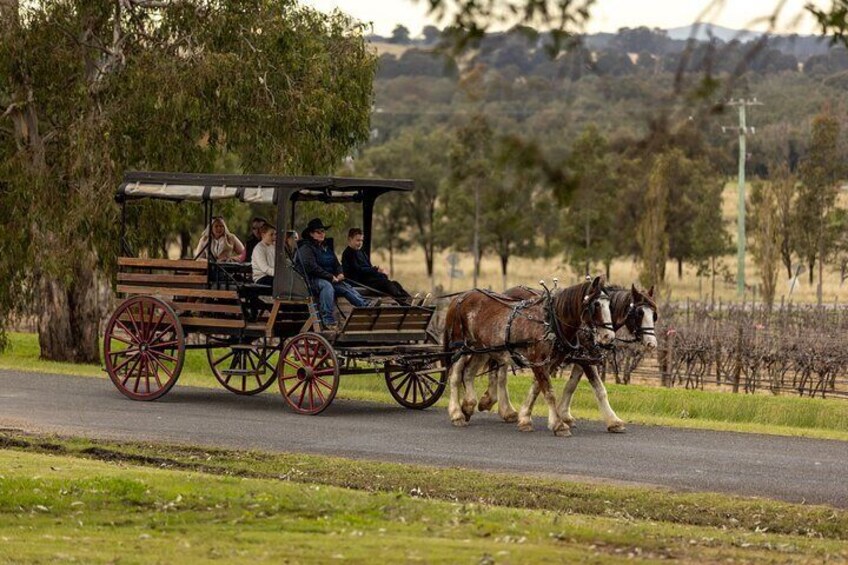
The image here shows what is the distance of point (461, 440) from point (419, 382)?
3.41 m

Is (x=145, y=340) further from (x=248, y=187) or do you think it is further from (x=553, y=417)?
(x=553, y=417)

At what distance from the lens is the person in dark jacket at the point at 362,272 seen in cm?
2059

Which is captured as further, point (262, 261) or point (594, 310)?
point (262, 261)

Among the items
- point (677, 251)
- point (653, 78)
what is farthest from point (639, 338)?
point (677, 251)

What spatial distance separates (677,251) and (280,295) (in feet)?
143

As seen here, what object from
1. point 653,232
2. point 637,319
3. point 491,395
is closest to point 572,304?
point 637,319

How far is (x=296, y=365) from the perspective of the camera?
19750 millimetres

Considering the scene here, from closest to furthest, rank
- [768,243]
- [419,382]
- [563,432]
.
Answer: [563,432] → [419,382] → [768,243]

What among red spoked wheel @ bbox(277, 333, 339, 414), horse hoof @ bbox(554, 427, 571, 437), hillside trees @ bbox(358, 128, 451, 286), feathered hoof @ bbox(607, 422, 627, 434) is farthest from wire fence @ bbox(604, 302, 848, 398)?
hillside trees @ bbox(358, 128, 451, 286)

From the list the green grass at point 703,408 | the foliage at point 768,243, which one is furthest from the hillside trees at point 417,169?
the green grass at point 703,408

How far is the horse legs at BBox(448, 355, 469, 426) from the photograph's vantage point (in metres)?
18.7

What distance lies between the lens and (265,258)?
2075 centimetres

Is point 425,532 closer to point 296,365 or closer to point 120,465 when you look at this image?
point 120,465

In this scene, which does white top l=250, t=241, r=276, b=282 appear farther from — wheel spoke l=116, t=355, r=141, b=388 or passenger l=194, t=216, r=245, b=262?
wheel spoke l=116, t=355, r=141, b=388
